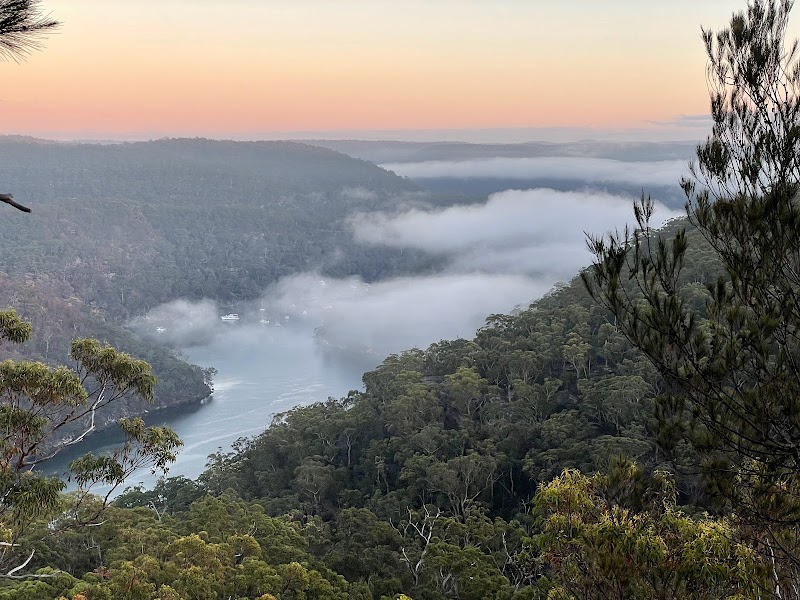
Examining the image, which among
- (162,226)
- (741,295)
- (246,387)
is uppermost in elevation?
(741,295)

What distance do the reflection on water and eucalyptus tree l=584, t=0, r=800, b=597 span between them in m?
34.0

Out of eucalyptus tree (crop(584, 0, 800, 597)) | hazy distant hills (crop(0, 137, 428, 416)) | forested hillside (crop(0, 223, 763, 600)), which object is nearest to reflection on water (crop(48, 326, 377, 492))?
hazy distant hills (crop(0, 137, 428, 416))

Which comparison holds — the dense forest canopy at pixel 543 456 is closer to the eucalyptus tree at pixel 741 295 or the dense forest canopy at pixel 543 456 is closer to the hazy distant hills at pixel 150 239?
the eucalyptus tree at pixel 741 295

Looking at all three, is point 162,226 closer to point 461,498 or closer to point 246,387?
point 246,387

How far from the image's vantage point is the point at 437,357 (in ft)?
104

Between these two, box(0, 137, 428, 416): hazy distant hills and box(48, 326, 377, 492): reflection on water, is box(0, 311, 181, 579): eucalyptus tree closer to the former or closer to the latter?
box(48, 326, 377, 492): reflection on water

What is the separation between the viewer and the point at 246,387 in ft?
233

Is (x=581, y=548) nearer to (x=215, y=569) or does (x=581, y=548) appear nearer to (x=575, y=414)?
(x=215, y=569)

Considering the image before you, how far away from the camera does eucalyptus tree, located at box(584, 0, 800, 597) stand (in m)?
3.91

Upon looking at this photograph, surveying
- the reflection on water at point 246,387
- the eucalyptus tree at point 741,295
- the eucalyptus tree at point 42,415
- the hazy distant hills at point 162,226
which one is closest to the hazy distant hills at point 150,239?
the hazy distant hills at point 162,226

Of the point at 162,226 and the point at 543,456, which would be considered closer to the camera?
the point at 543,456

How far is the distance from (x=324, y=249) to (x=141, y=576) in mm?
138480

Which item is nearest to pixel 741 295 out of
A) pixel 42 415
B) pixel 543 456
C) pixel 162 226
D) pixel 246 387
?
pixel 42 415

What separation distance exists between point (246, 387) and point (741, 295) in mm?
69722
